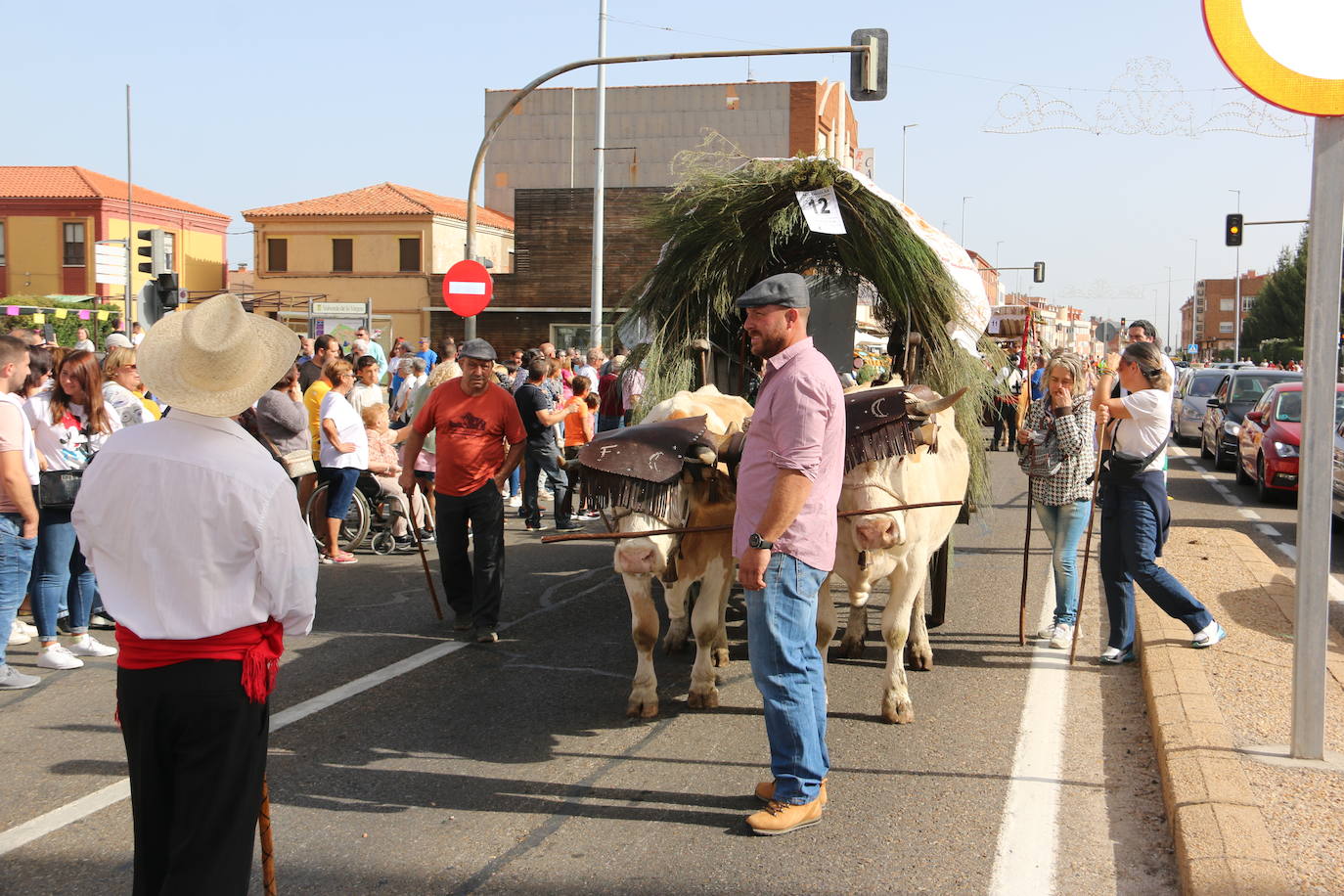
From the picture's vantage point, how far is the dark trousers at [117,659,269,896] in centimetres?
335

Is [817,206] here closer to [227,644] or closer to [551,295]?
[227,644]

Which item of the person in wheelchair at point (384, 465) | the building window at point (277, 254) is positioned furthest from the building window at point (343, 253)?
the person in wheelchair at point (384, 465)

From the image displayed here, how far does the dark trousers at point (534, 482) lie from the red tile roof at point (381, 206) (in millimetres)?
37536

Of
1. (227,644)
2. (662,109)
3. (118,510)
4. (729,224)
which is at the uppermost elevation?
(662,109)

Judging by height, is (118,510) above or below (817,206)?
below

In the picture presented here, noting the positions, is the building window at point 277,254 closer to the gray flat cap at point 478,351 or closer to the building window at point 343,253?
the building window at point 343,253

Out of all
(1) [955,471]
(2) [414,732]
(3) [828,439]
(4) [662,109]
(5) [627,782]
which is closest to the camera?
(3) [828,439]

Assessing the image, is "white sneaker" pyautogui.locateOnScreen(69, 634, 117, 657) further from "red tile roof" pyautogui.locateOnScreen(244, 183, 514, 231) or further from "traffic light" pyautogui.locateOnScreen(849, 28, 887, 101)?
"red tile roof" pyautogui.locateOnScreen(244, 183, 514, 231)

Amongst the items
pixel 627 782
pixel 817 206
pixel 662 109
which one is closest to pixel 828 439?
pixel 627 782

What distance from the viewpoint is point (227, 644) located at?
3404mm

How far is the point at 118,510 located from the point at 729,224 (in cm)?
569

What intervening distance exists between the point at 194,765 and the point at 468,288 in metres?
12.2

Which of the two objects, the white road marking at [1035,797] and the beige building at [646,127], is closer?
the white road marking at [1035,797]

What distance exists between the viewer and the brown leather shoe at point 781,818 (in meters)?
4.84
